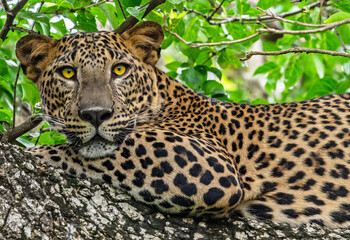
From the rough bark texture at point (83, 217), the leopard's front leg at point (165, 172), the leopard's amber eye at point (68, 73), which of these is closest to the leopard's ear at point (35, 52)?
the leopard's amber eye at point (68, 73)

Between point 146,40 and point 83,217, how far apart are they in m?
2.47

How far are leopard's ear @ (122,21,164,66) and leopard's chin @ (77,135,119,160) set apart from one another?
142cm

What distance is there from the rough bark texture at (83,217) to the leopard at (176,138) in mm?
146

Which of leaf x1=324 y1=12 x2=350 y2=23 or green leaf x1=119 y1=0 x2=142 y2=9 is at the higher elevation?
leaf x1=324 y1=12 x2=350 y2=23

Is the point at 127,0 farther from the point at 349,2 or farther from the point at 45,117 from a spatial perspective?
the point at 349,2

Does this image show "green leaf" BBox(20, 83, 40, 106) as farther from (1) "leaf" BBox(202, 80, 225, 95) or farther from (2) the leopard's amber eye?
(1) "leaf" BBox(202, 80, 225, 95)

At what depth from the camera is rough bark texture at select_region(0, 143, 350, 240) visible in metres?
3.88

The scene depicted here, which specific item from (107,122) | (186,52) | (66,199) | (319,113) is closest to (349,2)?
(319,113)

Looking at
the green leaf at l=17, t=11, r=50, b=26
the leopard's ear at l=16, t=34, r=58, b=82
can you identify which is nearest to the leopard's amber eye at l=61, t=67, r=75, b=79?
the leopard's ear at l=16, t=34, r=58, b=82

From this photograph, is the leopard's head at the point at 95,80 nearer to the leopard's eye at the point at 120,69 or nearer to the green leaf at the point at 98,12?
the leopard's eye at the point at 120,69

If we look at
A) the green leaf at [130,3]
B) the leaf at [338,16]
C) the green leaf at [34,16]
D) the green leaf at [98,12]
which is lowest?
the green leaf at [34,16]

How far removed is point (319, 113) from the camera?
6.25m

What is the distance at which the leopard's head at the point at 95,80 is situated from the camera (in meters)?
5.02

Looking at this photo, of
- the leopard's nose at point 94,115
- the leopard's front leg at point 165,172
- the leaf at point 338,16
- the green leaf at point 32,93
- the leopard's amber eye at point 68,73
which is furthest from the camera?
the leaf at point 338,16
